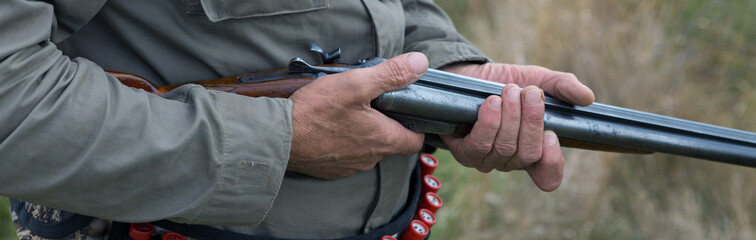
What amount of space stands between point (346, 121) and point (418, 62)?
0.28 meters

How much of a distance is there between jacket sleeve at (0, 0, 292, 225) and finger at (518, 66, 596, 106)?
99 centimetres

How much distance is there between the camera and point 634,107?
5.37 m

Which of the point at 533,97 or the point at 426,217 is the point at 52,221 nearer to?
the point at 426,217

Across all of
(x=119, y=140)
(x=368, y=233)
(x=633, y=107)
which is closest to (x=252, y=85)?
(x=119, y=140)

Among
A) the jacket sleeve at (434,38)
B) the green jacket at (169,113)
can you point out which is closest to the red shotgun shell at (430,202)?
the green jacket at (169,113)

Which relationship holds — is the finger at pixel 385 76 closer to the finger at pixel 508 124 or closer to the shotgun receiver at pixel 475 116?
the shotgun receiver at pixel 475 116

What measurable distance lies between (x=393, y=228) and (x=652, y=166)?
3616mm

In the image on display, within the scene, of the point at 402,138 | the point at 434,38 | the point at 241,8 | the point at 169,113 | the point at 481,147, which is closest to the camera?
the point at 169,113

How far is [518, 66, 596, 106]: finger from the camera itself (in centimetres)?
217

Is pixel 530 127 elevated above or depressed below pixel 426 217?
above

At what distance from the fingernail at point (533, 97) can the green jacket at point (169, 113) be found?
47 centimetres

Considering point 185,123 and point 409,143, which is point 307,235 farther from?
point 185,123

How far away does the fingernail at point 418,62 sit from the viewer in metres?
1.90

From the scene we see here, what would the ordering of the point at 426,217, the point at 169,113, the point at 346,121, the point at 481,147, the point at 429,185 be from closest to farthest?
the point at 169,113 < the point at 346,121 < the point at 481,147 < the point at 426,217 < the point at 429,185
